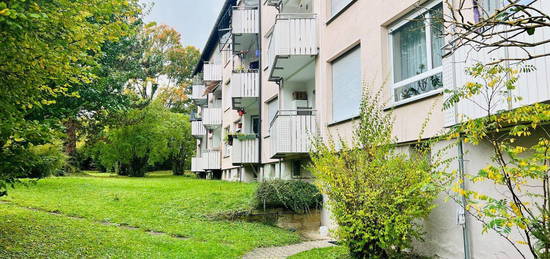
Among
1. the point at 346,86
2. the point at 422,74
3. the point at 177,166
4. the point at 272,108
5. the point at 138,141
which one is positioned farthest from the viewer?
Result: the point at 177,166

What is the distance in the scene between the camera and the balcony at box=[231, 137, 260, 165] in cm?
1914

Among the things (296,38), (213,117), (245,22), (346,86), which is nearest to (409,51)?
(346,86)

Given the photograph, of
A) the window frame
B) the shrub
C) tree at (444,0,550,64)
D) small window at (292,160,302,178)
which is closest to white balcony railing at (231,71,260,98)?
small window at (292,160,302,178)

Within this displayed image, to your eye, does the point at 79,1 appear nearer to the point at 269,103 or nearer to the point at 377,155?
the point at 377,155

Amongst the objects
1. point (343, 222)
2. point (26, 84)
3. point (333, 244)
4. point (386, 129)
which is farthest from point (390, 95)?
point (26, 84)

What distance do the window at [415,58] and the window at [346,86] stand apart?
136 centimetres

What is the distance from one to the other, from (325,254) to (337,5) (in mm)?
6980

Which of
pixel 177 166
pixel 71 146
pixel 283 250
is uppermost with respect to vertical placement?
pixel 71 146

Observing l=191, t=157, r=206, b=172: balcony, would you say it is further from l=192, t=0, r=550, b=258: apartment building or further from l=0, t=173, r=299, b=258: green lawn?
l=0, t=173, r=299, b=258: green lawn

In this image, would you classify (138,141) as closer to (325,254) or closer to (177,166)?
(177,166)

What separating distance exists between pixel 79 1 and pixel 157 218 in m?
7.21

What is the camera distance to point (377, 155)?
22.9 feet

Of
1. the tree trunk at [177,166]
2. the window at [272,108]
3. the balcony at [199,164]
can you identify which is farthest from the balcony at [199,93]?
the window at [272,108]

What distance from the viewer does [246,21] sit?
67.8 feet
